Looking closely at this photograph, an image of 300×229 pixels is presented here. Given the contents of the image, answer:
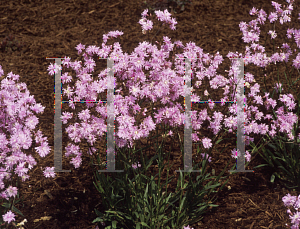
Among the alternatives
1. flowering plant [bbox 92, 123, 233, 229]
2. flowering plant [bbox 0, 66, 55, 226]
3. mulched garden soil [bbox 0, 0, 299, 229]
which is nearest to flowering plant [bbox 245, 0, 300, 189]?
mulched garden soil [bbox 0, 0, 299, 229]

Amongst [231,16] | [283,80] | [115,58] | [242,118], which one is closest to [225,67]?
[283,80]

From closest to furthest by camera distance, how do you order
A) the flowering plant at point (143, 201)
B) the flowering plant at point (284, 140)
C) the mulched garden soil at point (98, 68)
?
1. the flowering plant at point (143, 201)
2. the flowering plant at point (284, 140)
3. the mulched garden soil at point (98, 68)

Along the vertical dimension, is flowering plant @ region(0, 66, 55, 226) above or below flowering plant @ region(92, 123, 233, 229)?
above

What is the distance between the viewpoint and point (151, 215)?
3328 millimetres

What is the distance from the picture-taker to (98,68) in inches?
253

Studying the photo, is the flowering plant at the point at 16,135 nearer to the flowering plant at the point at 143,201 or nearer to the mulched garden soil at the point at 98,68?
the mulched garden soil at the point at 98,68

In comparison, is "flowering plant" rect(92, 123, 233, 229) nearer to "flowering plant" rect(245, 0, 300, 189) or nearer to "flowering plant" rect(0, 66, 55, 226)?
"flowering plant" rect(0, 66, 55, 226)

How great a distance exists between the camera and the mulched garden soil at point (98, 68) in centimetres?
412

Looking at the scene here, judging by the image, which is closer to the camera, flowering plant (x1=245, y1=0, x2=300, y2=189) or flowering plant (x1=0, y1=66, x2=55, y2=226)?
flowering plant (x1=0, y1=66, x2=55, y2=226)

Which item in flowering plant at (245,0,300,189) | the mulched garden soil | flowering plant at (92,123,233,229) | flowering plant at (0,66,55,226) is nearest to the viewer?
flowering plant at (0,66,55,226)

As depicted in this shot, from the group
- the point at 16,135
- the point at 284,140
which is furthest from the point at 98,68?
the point at 16,135

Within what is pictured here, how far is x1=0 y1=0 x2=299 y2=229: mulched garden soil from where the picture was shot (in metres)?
4.12

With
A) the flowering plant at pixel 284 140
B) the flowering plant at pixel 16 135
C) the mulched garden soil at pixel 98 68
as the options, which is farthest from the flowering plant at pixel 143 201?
the flowering plant at pixel 284 140

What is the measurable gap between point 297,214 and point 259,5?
620 cm
